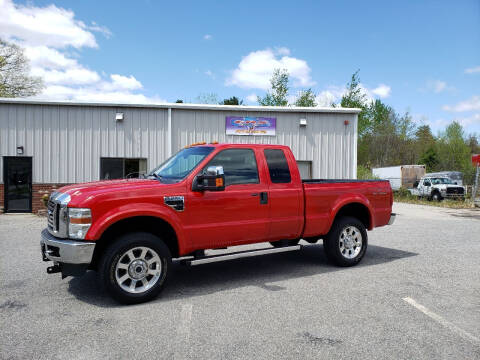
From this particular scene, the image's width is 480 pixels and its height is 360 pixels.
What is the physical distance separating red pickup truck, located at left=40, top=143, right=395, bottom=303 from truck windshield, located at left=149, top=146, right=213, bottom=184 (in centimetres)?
2

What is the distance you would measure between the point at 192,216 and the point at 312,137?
11855 millimetres

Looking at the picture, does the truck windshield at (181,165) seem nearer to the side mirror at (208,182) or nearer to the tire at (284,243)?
the side mirror at (208,182)

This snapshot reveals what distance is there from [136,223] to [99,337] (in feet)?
5.13

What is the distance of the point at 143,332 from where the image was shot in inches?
149

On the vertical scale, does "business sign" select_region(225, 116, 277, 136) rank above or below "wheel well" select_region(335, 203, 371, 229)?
above

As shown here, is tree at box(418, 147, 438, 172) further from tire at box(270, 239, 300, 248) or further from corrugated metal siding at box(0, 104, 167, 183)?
tire at box(270, 239, 300, 248)

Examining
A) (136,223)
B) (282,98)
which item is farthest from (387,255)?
(282,98)

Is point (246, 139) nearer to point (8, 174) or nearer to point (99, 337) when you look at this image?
point (8, 174)

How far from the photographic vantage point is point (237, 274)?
6.00 metres

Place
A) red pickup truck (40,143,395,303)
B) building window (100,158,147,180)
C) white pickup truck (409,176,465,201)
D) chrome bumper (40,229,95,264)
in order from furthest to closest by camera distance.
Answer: white pickup truck (409,176,465,201) < building window (100,158,147,180) < red pickup truck (40,143,395,303) < chrome bumper (40,229,95,264)

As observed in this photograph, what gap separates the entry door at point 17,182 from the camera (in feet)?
49.3

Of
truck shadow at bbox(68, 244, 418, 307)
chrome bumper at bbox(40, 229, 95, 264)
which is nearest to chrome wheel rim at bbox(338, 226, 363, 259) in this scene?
truck shadow at bbox(68, 244, 418, 307)

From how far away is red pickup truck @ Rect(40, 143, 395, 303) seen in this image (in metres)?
4.47

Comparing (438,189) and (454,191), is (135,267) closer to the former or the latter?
(438,189)
